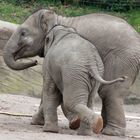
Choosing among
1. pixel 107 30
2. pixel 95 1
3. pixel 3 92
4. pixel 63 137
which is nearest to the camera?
pixel 63 137

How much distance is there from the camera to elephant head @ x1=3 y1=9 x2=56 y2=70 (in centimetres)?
1039

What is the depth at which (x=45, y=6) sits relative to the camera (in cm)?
1966

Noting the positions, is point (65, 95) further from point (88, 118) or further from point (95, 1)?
point (95, 1)

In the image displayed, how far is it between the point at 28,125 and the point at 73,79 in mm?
1630

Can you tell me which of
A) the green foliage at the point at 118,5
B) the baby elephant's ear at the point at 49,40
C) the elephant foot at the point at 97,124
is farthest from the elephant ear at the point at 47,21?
the green foliage at the point at 118,5

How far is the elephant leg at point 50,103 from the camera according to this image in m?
9.70

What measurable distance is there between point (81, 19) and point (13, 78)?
4.99m

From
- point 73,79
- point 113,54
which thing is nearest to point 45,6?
point 113,54

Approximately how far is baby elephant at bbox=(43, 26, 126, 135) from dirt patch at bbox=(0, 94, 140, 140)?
0.24 meters

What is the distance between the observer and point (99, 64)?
31.2 feet

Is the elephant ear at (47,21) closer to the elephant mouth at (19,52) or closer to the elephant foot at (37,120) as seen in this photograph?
the elephant mouth at (19,52)

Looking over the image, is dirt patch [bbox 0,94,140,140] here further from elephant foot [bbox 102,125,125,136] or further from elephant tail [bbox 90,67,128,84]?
elephant tail [bbox 90,67,128,84]

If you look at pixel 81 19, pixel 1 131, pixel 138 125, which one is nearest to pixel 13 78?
pixel 138 125

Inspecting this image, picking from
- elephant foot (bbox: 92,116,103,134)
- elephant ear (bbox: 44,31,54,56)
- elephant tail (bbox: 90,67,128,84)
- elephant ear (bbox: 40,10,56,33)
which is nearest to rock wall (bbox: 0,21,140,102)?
elephant ear (bbox: 40,10,56,33)
